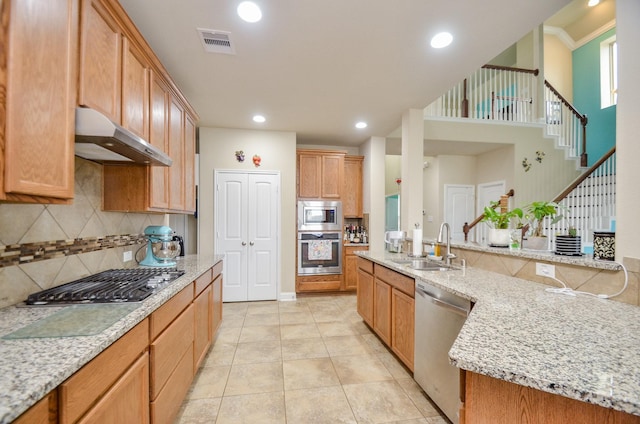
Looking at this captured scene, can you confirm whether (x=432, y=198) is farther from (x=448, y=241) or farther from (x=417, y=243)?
(x=448, y=241)

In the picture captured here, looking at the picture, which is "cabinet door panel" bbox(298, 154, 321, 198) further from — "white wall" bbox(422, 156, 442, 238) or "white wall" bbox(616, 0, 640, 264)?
"white wall" bbox(616, 0, 640, 264)

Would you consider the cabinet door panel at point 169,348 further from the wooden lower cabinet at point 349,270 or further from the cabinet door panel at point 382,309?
the wooden lower cabinet at point 349,270

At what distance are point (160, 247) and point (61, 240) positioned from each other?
29.5 inches

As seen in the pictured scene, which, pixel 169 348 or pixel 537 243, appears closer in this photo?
pixel 169 348

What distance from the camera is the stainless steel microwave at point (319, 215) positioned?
174 inches

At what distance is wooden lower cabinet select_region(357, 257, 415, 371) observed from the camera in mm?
2131

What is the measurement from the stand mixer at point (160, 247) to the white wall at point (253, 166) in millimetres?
1802

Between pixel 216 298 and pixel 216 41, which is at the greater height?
pixel 216 41

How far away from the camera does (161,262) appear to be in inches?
90.1

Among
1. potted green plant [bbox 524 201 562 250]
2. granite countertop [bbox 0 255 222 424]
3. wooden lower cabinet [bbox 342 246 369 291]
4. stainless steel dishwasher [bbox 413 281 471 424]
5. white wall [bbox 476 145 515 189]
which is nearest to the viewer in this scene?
granite countertop [bbox 0 255 222 424]

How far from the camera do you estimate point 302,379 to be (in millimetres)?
2145

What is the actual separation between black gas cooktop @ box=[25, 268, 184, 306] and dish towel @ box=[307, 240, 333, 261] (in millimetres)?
2629

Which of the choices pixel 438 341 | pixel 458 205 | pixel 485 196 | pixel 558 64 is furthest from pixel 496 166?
pixel 438 341

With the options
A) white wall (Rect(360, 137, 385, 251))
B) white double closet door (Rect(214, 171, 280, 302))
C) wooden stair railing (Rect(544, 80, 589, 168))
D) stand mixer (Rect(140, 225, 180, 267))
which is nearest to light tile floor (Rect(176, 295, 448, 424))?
white double closet door (Rect(214, 171, 280, 302))
